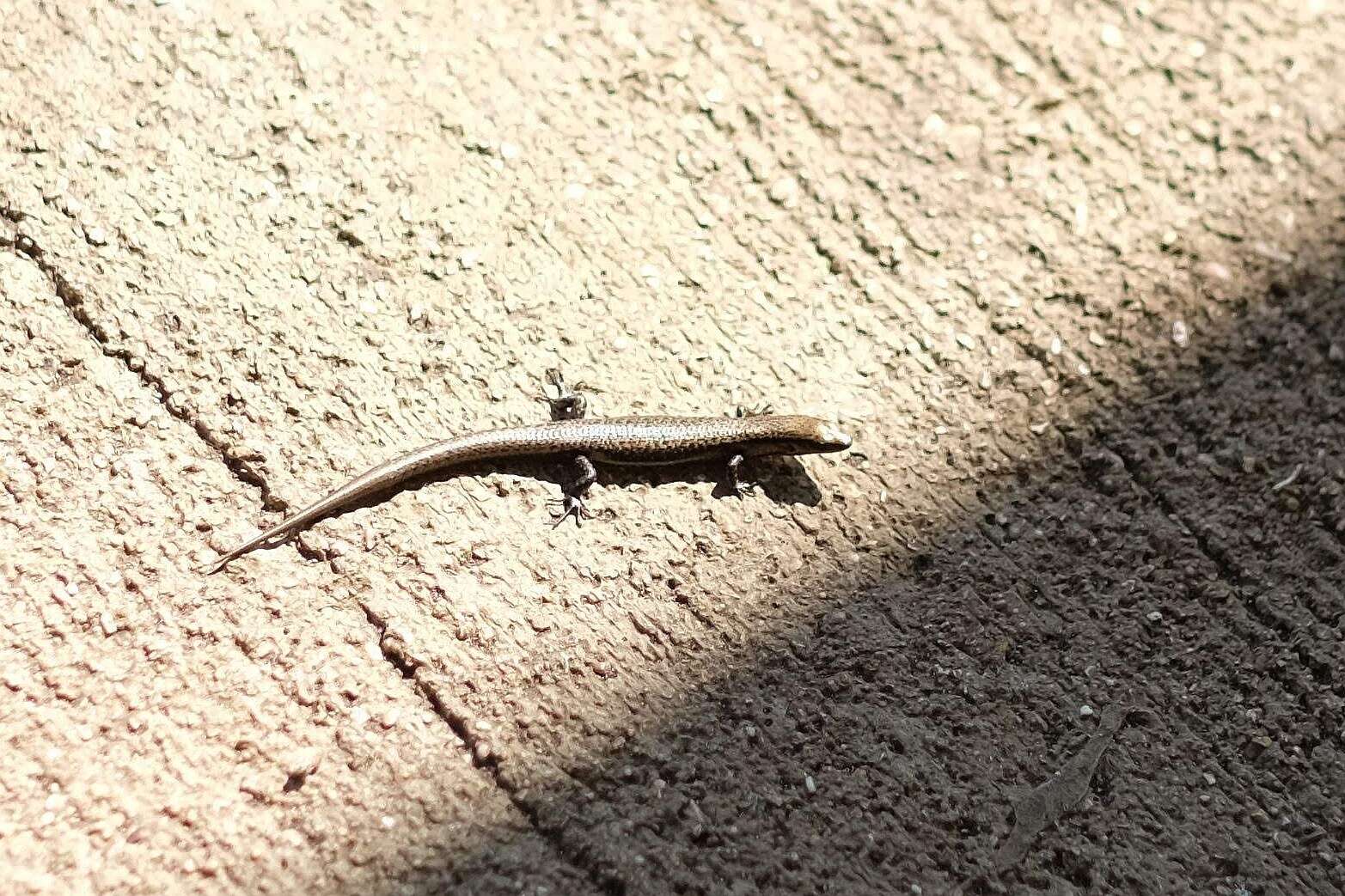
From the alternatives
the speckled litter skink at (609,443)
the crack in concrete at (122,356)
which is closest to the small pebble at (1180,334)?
the speckled litter skink at (609,443)

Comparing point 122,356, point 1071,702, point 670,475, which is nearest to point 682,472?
point 670,475

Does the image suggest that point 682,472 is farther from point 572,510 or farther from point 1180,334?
point 1180,334

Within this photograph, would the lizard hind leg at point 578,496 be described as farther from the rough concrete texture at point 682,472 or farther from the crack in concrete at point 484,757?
the crack in concrete at point 484,757

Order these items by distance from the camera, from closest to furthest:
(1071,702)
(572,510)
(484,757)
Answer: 1. (484,757)
2. (1071,702)
3. (572,510)

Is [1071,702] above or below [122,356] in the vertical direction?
above

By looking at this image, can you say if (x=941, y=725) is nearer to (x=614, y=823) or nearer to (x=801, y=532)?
(x=801, y=532)

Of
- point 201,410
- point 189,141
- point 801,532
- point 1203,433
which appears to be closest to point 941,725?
point 801,532

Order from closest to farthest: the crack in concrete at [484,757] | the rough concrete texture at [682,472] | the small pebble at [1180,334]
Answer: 1. the crack in concrete at [484,757]
2. the rough concrete texture at [682,472]
3. the small pebble at [1180,334]

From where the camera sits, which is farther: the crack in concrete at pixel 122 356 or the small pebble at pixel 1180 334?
the small pebble at pixel 1180 334
